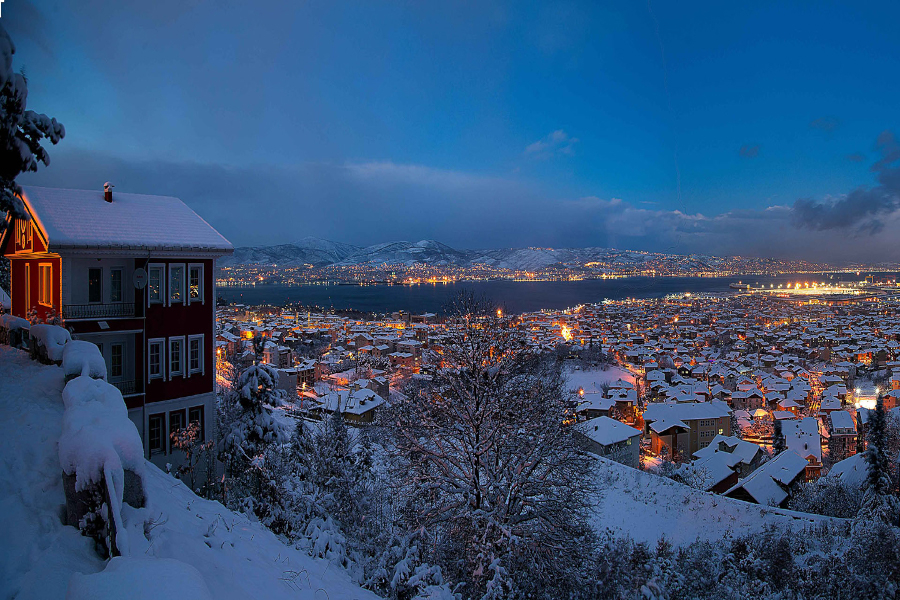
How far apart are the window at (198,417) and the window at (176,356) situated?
3.11 feet

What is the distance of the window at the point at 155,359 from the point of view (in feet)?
33.4

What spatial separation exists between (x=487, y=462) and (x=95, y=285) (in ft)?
28.1

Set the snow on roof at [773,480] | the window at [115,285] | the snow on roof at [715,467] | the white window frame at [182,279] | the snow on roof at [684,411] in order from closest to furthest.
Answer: the window at [115,285], the white window frame at [182,279], the snow on roof at [773,480], the snow on roof at [715,467], the snow on roof at [684,411]

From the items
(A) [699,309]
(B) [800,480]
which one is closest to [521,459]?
(B) [800,480]

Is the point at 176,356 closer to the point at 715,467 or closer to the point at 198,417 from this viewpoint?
the point at 198,417

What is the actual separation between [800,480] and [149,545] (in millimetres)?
25400

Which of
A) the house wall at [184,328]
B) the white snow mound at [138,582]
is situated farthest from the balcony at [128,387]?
the white snow mound at [138,582]

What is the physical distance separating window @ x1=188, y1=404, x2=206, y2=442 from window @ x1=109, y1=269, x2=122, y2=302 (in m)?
2.92

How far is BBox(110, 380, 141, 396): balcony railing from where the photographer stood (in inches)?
387

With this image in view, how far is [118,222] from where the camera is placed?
392 inches

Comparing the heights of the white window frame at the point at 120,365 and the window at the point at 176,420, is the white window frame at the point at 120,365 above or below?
above

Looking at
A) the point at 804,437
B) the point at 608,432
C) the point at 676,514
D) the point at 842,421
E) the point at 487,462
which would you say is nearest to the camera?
the point at 487,462

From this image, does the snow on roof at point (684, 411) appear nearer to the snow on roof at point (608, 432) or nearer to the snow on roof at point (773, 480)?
the snow on roof at point (608, 432)

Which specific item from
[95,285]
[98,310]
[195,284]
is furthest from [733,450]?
[95,285]
